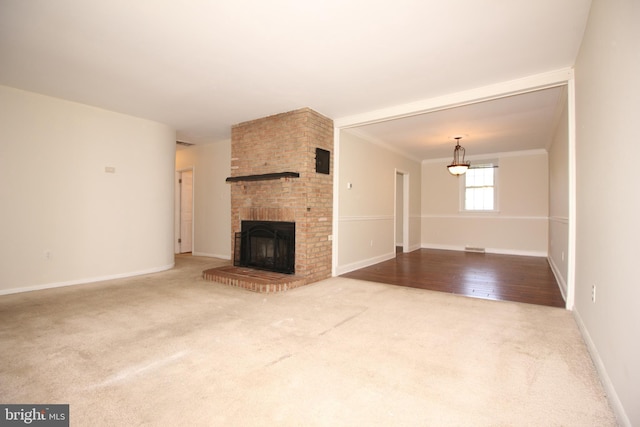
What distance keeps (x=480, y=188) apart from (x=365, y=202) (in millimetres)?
4300

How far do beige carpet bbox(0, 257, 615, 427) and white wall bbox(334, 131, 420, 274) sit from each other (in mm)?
1977

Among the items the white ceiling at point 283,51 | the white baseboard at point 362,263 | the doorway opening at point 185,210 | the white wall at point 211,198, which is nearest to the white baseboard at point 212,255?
the white wall at point 211,198

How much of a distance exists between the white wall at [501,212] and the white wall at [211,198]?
5853mm

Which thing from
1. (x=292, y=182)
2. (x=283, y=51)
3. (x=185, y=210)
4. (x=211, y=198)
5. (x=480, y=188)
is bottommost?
(x=185, y=210)

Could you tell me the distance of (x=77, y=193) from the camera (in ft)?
14.3

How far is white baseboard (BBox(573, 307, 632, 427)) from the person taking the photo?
1.46 metres

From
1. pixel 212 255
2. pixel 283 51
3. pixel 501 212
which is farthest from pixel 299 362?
pixel 501 212

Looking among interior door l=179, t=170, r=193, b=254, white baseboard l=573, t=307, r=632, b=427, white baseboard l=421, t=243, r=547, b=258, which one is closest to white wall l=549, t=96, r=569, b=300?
white baseboard l=573, t=307, r=632, b=427

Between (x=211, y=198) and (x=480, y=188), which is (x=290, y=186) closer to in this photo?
(x=211, y=198)

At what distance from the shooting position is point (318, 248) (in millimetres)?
4715

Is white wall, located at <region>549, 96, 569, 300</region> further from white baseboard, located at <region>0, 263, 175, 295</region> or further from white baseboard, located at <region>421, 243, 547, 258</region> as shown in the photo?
white baseboard, located at <region>0, 263, 175, 295</region>

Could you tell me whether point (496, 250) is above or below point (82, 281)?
above

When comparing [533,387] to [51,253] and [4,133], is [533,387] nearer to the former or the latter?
[51,253]

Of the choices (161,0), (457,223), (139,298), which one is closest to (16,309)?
(139,298)
